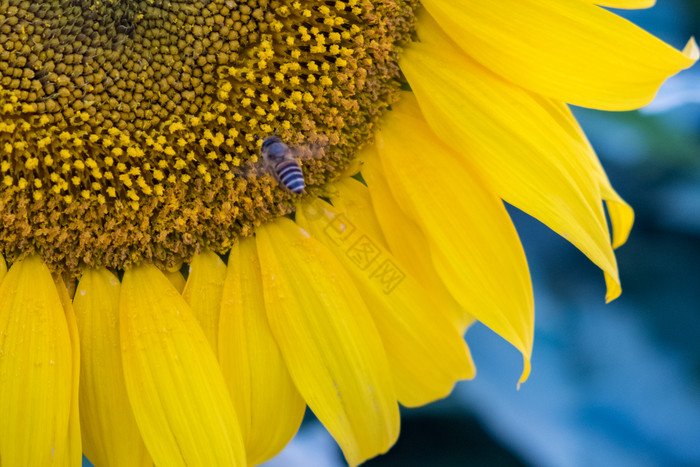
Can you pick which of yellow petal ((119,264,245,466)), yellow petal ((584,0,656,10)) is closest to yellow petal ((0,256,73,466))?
yellow petal ((119,264,245,466))

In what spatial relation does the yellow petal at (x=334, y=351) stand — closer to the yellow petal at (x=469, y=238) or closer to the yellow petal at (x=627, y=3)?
the yellow petal at (x=469, y=238)

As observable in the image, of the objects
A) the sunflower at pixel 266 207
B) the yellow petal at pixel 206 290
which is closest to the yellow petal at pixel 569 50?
the sunflower at pixel 266 207

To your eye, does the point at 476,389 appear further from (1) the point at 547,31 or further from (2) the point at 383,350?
(1) the point at 547,31

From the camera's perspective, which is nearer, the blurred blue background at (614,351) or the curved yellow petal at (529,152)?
the curved yellow petal at (529,152)

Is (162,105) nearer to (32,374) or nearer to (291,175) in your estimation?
(291,175)

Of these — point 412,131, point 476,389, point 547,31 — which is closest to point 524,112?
point 547,31

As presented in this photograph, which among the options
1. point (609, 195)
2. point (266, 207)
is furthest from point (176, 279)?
point (609, 195)
